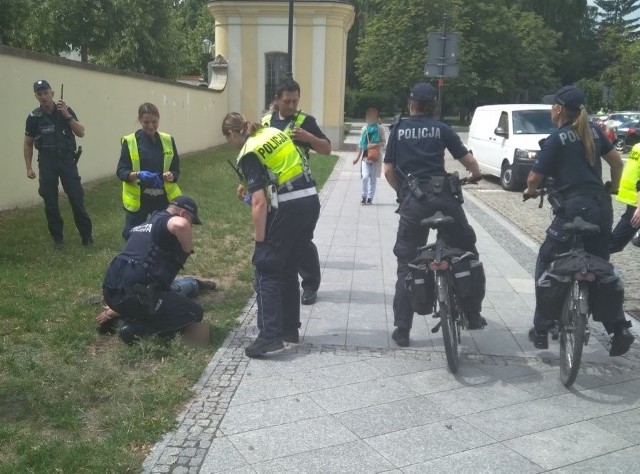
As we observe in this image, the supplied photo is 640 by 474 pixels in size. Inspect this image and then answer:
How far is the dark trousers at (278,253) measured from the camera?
4780mm

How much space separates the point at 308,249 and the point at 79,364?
2203 millimetres

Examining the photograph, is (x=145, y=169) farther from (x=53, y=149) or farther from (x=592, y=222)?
(x=592, y=222)

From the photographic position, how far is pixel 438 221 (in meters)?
4.63

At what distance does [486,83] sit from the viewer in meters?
48.1

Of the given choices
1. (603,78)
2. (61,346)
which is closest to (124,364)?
(61,346)

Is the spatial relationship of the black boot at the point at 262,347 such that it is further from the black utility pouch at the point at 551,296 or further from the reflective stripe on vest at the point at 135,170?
the reflective stripe on vest at the point at 135,170

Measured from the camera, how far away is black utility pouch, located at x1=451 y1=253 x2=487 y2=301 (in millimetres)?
4645

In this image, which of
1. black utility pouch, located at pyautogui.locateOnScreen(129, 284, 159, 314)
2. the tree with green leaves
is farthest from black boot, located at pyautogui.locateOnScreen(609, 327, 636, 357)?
the tree with green leaves

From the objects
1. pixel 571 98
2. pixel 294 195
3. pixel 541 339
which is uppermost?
pixel 571 98

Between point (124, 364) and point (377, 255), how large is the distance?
4.32 metres

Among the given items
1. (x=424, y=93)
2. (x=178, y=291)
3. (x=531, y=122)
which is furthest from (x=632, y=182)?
(x=531, y=122)

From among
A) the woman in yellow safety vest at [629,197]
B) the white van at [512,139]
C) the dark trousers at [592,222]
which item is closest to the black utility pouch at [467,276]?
the dark trousers at [592,222]

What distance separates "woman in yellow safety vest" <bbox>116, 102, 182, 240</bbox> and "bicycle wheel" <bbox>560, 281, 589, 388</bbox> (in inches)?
134

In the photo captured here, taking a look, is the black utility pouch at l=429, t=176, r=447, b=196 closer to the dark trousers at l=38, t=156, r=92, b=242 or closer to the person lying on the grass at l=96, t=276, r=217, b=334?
the person lying on the grass at l=96, t=276, r=217, b=334
